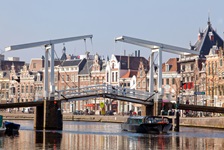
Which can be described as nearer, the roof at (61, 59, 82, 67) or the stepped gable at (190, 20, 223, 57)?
the stepped gable at (190, 20, 223, 57)

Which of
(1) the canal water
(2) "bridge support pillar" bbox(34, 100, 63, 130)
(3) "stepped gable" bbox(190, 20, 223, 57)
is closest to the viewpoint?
(1) the canal water

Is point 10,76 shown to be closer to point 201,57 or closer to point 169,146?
point 201,57

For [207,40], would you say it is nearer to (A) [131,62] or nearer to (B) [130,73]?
(B) [130,73]

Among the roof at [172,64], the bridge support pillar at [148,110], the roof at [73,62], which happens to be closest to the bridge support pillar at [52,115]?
the bridge support pillar at [148,110]

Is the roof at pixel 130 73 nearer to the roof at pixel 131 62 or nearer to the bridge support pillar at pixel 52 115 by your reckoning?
the roof at pixel 131 62

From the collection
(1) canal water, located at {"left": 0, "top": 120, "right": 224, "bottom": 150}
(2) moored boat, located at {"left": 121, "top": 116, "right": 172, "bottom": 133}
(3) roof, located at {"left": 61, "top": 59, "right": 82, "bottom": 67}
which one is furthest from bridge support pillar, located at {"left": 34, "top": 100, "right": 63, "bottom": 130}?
(3) roof, located at {"left": 61, "top": 59, "right": 82, "bottom": 67}

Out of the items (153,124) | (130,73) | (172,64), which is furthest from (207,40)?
(153,124)

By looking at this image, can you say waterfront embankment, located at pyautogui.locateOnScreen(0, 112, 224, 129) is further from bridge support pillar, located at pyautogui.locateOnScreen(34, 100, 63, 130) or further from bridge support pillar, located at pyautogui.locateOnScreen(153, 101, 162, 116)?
bridge support pillar, located at pyautogui.locateOnScreen(34, 100, 63, 130)

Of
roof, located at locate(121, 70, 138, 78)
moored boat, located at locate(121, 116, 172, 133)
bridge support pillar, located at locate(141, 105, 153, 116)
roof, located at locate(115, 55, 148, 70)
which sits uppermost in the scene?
roof, located at locate(115, 55, 148, 70)

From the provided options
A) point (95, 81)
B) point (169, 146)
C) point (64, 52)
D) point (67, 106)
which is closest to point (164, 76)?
point (95, 81)

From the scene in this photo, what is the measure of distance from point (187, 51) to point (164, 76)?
44317 millimetres

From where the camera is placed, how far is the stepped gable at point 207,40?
4195 inches

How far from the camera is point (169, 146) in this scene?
45906 millimetres

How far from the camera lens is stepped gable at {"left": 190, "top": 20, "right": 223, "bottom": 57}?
350 ft
